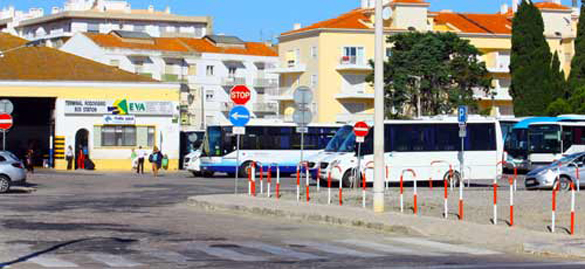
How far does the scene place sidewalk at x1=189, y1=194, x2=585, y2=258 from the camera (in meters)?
17.7

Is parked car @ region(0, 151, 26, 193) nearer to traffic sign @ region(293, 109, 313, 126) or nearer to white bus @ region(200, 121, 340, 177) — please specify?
traffic sign @ region(293, 109, 313, 126)

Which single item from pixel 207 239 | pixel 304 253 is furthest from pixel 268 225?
pixel 304 253

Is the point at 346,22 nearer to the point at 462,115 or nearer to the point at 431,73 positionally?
the point at 431,73

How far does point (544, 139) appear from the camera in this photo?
188ft

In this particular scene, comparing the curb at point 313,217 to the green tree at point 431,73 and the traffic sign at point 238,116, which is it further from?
the green tree at point 431,73

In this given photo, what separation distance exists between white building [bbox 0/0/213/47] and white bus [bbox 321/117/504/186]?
97.1 metres

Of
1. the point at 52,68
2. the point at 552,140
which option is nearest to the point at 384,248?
the point at 552,140

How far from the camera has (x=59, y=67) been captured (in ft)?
218

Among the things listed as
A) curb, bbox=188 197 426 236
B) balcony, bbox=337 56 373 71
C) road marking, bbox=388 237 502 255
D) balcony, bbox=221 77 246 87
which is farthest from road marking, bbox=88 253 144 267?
balcony, bbox=221 77 246 87

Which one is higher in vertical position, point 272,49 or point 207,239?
point 272,49

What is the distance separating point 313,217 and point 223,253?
7.65m

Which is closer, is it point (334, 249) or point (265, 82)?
point (334, 249)

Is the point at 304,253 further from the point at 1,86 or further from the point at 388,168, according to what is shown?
the point at 1,86

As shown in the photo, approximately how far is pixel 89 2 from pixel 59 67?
267ft
